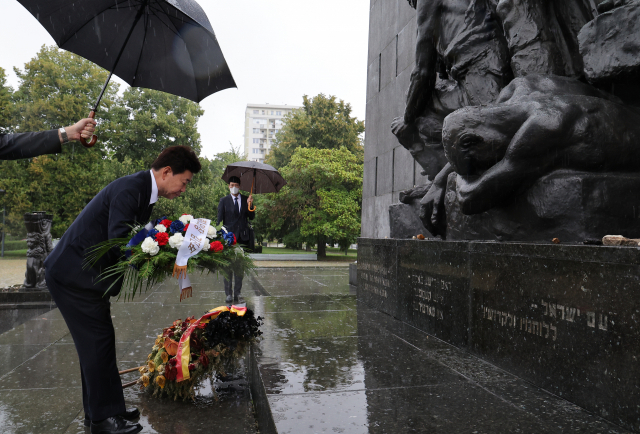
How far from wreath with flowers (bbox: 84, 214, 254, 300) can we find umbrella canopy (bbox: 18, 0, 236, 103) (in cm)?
180

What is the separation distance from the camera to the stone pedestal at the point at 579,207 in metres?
3.23

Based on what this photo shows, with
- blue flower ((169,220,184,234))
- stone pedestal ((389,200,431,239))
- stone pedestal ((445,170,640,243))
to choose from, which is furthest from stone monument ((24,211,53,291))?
stone pedestal ((445,170,640,243))

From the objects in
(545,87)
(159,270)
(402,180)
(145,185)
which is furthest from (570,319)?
(402,180)

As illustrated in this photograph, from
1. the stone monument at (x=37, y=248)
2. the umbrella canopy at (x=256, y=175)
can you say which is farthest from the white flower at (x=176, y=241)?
the stone monument at (x=37, y=248)

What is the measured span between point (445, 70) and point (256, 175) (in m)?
5.26

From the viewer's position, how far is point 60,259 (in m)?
2.81

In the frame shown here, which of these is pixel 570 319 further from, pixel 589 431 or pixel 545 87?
pixel 545 87

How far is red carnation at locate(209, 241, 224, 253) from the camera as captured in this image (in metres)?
3.14

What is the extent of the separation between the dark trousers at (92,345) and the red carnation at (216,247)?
28.9 inches

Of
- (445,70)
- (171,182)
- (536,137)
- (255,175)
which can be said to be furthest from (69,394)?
(255,175)

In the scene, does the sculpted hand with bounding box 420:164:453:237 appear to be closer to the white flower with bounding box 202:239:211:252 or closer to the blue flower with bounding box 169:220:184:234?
the white flower with bounding box 202:239:211:252

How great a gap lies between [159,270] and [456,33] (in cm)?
398

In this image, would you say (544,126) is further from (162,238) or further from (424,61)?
(162,238)

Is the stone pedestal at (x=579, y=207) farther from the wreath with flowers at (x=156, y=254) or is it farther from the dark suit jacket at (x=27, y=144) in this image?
the dark suit jacket at (x=27, y=144)
